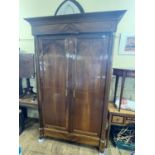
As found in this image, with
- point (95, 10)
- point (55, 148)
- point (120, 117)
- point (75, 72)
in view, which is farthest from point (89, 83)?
point (95, 10)

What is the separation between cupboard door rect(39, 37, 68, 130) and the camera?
6.96ft

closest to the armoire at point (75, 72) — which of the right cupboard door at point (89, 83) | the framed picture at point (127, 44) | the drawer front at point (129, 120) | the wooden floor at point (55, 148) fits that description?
the right cupboard door at point (89, 83)

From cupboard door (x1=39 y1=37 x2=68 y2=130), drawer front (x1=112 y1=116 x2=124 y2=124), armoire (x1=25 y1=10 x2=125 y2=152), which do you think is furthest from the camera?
drawer front (x1=112 y1=116 x2=124 y2=124)

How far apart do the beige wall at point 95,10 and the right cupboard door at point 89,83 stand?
0.73m

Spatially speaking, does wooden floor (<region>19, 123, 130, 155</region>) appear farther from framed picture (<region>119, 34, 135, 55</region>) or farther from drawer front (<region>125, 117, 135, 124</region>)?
framed picture (<region>119, 34, 135, 55</region>)

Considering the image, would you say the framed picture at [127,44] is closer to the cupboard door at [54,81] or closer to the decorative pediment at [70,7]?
the decorative pediment at [70,7]

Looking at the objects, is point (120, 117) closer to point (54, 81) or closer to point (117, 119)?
point (117, 119)

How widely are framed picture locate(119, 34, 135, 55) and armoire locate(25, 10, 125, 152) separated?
28.4 inches

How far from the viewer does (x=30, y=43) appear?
2949 mm

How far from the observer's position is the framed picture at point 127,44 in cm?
247

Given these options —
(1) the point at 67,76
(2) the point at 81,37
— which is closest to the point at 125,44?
(2) the point at 81,37

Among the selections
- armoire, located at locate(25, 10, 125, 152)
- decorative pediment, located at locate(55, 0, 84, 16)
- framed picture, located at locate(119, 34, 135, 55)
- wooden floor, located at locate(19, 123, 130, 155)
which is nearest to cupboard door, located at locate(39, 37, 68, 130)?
armoire, located at locate(25, 10, 125, 152)
